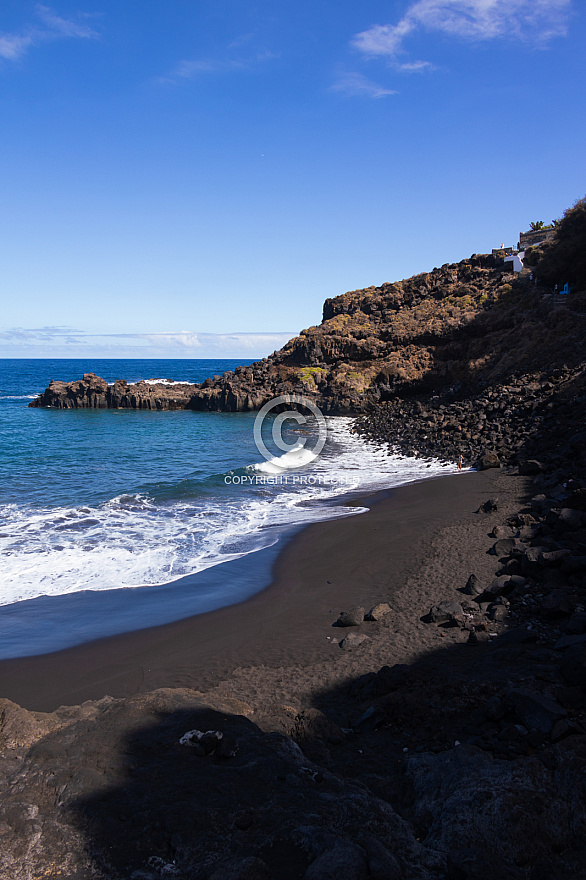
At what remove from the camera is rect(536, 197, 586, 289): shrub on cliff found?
3372 centimetres

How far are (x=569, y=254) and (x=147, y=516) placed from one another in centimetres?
3414

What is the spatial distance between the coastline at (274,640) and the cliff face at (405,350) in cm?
2084

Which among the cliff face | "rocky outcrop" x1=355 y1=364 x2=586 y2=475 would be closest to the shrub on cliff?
the cliff face

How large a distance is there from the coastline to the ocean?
48cm

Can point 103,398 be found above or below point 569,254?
below

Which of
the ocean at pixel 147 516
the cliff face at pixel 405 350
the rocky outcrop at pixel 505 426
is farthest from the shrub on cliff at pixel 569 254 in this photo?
the ocean at pixel 147 516

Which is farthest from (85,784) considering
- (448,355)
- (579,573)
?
(448,355)

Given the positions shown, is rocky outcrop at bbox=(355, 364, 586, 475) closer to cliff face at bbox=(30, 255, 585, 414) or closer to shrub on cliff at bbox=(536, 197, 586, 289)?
cliff face at bbox=(30, 255, 585, 414)

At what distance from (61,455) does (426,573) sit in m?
19.5

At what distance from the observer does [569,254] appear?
34.6 m

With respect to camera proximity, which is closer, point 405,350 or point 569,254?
point 569,254

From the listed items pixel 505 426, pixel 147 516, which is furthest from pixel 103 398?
pixel 505 426

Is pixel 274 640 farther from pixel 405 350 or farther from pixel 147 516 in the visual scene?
pixel 405 350

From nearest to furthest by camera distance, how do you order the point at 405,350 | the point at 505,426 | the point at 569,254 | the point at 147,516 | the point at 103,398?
the point at 147,516, the point at 505,426, the point at 569,254, the point at 405,350, the point at 103,398
